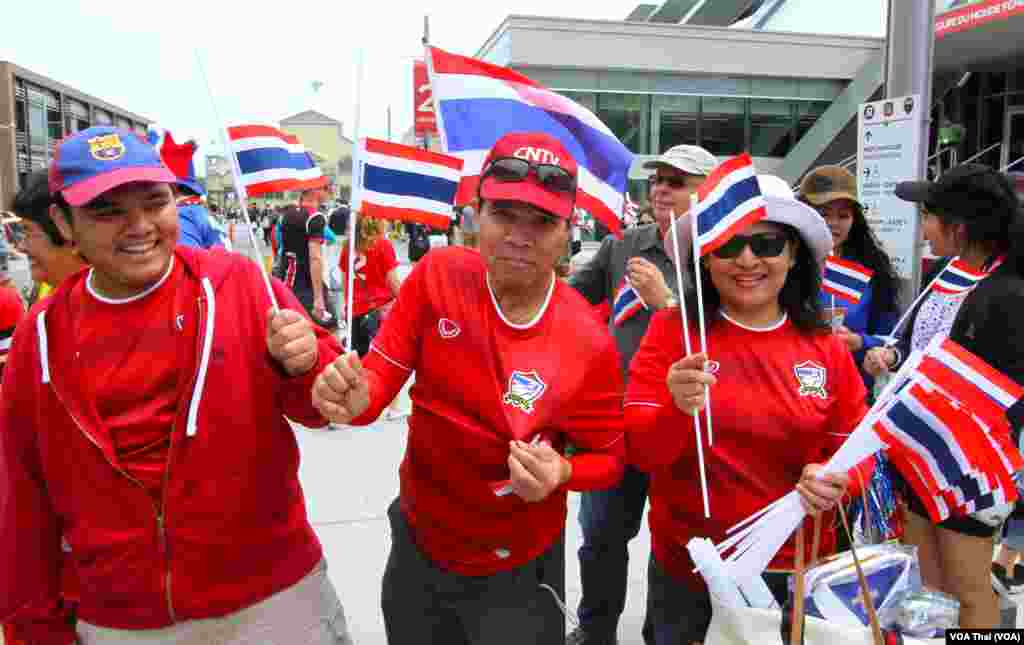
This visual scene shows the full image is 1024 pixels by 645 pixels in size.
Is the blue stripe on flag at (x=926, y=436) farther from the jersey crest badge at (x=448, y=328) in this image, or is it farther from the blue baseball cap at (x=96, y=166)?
the blue baseball cap at (x=96, y=166)

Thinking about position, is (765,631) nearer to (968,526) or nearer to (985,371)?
(985,371)

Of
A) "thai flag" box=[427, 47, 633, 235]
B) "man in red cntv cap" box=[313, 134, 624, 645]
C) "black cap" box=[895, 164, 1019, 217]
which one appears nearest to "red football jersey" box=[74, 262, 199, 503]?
"man in red cntv cap" box=[313, 134, 624, 645]

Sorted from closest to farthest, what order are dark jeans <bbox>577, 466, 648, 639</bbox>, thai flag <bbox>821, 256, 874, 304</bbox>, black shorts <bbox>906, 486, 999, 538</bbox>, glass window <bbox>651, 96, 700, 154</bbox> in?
black shorts <bbox>906, 486, 999, 538</bbox> < dark jeans <bbox>577, 466, 648, 639</bbox> < thai flag <bbox>821, 256, 874, 304</bbox> < glass window <bbox>651, 96, 700, 154</bbox>

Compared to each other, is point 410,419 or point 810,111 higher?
point 810,111

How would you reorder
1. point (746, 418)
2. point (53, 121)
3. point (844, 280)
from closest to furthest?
point (746, 418) < point (844, 280) < point (53, 121)

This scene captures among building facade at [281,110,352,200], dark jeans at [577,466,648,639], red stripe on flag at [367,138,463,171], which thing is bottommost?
dark jeans at [577,466,648,639]

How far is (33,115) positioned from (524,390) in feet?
215

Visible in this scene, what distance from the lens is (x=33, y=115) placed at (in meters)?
55.6

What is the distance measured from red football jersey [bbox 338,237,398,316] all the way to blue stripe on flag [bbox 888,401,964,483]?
17.4 feet

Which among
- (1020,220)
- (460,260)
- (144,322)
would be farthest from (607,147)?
(144,322)

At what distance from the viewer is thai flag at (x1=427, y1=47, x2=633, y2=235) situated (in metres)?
2.80

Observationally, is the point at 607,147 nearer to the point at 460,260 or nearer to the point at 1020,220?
the point at 460,260

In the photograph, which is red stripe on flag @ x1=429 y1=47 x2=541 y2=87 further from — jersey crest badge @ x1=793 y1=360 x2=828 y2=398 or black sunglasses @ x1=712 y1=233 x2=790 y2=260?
jersey crest badge @ x1=793 y1=360 x2=828 y2=398

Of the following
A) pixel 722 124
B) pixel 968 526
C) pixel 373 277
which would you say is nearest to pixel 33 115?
pixel 722 124
